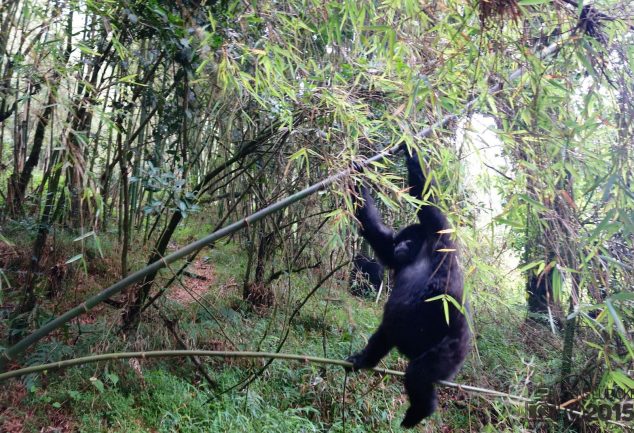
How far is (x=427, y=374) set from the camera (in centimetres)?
291

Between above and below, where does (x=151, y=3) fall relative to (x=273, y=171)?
above

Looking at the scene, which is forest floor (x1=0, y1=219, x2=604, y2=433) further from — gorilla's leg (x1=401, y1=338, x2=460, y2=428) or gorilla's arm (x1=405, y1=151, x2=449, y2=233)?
gorilla's arm (x1=405, y1=151, x2=449, y2=233)

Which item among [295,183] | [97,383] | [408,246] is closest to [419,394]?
[408,246]

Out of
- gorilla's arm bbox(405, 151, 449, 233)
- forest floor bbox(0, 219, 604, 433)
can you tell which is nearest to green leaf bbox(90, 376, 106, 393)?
forest floor bbox(0, 219, 604, 433)

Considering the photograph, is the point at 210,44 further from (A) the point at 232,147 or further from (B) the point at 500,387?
(B) the point at 500,387

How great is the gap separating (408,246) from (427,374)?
0.95 m

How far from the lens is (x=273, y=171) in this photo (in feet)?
14.0

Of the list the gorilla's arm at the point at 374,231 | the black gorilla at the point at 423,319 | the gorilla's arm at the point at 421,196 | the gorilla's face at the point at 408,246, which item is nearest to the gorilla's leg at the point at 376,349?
the black gorilla at the point at 423,319

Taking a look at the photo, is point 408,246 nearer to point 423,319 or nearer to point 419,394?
point 423,319

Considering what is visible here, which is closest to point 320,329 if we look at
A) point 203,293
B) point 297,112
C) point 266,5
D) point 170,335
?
point 203,293

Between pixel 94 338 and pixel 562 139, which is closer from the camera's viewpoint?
pixel 562 139

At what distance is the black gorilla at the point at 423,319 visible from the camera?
9.68 feet

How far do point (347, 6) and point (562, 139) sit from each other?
1105mm

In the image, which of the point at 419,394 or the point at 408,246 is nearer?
the point at 419,394
